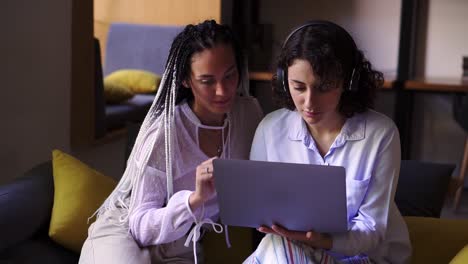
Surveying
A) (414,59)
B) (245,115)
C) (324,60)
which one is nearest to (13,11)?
(245,115)

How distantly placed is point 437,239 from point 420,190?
0.19 metres

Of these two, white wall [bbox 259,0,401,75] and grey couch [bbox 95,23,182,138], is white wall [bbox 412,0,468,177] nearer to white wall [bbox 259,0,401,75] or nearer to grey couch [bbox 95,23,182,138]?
white wall [bbox 259,0,401,75]

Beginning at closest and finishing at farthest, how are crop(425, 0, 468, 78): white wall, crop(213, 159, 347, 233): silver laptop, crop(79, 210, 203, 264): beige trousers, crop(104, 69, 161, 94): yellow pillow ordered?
crop(213, 159, 347, 233): silver laptop → crop(79, 210, 203, 264): beige trousers → crop(104, 69, 161, 94): yellow pillow → crop(425, 0, 468, 78): white wall

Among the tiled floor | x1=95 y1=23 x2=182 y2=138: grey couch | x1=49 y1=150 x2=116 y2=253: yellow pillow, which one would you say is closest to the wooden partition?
x1=95 y1=23 x2=182 y2=138: grey couch

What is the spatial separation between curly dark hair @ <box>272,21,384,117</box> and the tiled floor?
2.22m

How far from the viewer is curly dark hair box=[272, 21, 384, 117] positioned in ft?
4.87

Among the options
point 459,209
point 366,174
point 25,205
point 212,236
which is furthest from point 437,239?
point 459,209

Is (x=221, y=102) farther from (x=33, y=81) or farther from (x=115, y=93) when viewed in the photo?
(x=115, y=93)

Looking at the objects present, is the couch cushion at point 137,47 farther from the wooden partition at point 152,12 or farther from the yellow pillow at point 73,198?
the yellow pillow at point 73,198

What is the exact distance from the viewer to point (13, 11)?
2.58 m

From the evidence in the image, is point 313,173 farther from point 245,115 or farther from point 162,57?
point 162,57

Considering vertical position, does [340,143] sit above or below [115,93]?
above

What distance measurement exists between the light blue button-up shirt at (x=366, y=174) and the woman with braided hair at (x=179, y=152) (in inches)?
7.3

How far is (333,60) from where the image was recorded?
148cm
